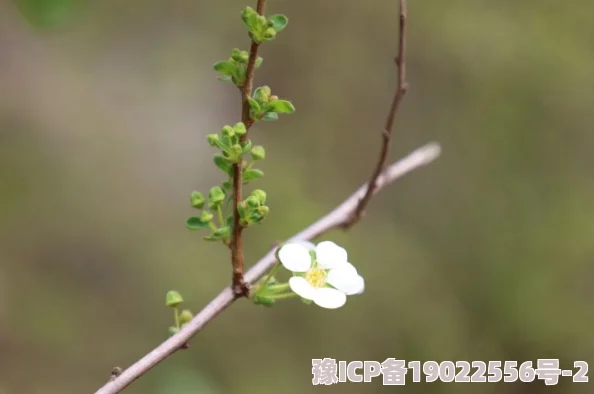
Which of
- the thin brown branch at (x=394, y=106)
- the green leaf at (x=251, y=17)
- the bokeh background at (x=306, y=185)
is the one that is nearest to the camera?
the green leaf at (x=251, y=17)

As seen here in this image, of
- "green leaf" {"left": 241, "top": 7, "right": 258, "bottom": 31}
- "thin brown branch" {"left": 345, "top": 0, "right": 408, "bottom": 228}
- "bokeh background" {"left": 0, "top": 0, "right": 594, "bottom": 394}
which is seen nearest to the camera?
"green leaf" {"left": 241, "top": 7, "right": 258, "bottom": 31}

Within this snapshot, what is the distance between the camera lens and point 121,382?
331mm

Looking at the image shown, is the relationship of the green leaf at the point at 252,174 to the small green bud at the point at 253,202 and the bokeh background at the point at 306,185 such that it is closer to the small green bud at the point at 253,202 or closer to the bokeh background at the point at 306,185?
the small green bud at the point at 253,202

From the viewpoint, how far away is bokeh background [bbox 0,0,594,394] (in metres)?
1.30

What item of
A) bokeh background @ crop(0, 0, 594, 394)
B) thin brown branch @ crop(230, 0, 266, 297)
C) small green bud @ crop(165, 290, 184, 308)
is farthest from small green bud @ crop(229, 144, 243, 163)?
bokeh background @ crop(0, 0, 594, 394)

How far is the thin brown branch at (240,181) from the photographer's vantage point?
1.07ft

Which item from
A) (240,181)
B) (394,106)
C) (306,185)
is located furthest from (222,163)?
(306,185)

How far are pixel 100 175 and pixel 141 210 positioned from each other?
0.41 ft

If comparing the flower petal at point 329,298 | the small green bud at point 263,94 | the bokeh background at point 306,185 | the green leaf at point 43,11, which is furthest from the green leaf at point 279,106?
the bokeh background at point 306,185

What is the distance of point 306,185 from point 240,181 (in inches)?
45.5

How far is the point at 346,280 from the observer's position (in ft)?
1.22

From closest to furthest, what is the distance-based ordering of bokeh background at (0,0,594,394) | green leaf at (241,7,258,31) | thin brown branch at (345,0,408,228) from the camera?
green leaf at (241,7,258,31), thin brown branch at (345,0,408,228), bokeh background at (0,0,594,394)

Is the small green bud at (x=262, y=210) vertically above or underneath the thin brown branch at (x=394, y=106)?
underneath

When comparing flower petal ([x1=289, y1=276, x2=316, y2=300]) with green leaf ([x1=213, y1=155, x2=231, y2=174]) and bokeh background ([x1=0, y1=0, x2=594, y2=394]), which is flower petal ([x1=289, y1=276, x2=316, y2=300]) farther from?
bokeh background ([x1=0, y1=0, x2=594, y2=394])
